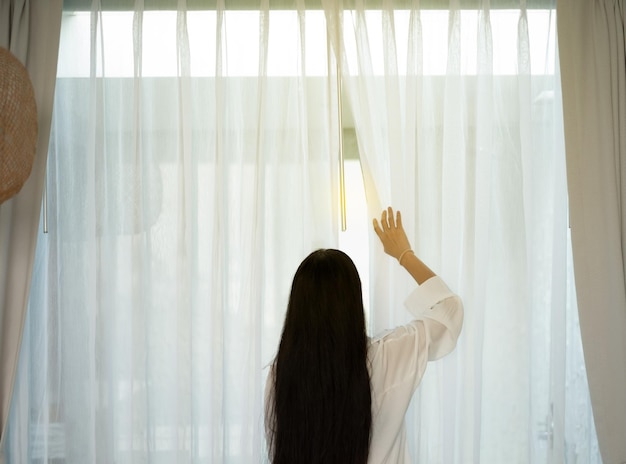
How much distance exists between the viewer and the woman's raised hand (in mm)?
2248

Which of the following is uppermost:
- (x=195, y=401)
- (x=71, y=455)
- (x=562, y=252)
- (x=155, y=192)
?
(x=155, y=192)

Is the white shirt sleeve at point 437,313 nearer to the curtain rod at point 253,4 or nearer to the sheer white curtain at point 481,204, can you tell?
the sheer white curtain at point 481,204

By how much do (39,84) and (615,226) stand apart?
1.95 m

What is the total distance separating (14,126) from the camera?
7.00 ft

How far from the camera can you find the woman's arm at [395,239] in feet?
7.10

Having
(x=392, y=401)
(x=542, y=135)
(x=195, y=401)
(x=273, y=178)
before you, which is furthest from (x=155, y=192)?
(x=542, y=135)

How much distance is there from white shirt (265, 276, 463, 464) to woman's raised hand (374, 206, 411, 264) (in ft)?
0.90

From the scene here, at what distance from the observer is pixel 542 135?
2.51m

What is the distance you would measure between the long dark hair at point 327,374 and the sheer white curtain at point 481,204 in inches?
22.8

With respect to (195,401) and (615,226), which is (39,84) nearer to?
(195,401)

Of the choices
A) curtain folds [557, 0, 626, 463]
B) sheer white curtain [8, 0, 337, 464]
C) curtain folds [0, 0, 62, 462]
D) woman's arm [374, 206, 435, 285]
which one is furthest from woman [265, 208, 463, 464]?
curtain folds [0, 0, 62, 462]

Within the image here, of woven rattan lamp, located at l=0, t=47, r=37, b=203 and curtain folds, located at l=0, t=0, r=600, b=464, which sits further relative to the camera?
curtain folds, located at l=0, t=0, r=600, b=464

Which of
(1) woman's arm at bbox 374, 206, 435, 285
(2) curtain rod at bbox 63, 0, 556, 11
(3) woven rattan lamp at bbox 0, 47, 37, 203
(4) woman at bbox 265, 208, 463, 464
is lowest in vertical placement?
(4) woman at bbox 265, 208, 463, 464

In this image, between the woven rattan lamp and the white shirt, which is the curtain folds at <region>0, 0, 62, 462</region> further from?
the white shirt
